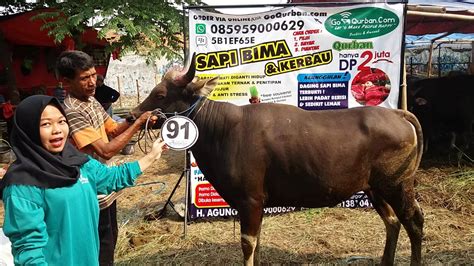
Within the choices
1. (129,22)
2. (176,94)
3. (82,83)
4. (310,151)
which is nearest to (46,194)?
(82,83)

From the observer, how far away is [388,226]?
13.6ft

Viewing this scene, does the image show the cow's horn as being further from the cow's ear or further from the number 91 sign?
the number 91 sign

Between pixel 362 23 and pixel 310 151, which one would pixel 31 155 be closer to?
pixel 310 151

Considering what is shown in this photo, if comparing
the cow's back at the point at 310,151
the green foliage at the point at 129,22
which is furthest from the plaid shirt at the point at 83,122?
the green foliage at the point at 129,22

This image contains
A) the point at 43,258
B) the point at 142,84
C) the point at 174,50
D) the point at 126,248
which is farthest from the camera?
the point at 142,84

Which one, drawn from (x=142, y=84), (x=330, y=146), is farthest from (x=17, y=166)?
(x=142, y=84)

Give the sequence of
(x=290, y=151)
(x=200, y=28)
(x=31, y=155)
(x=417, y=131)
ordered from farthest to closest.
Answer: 1. (x=200, y=28)
2. (x=417, y=131)
3. (x=290, y=151)
4. (x=31, y=155)

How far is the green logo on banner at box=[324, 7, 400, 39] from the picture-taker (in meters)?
5.11

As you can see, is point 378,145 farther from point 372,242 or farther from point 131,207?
point 131,207

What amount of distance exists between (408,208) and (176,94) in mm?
2388

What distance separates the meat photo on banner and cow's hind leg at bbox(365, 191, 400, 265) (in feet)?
4.96

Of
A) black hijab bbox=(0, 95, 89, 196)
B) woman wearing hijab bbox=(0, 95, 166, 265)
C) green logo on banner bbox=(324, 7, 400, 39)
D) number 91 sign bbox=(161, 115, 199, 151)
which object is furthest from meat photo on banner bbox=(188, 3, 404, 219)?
black hijab bbox=(0, 95, 89, 196)

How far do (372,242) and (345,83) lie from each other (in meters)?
1.94

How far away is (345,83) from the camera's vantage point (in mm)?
5262
